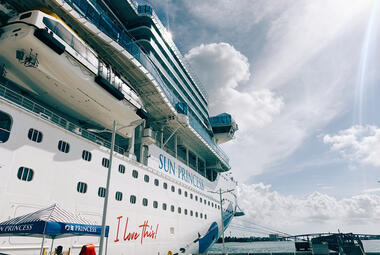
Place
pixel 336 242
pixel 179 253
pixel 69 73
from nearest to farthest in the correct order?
pixel 69 73 → pixel 179 253 → pixel 336 242

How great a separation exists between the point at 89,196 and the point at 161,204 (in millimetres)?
6809

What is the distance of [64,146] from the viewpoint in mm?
10984

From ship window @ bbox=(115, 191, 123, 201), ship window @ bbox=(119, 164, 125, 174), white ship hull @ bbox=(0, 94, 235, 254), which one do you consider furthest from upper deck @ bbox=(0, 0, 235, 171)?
ship window @ bbox=(115, 191, 123, 201)

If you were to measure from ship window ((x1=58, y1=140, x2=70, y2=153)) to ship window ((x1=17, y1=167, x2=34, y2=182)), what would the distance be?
69.3 inches

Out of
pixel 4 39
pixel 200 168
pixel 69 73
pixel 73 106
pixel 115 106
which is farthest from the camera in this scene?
pixel 200 168

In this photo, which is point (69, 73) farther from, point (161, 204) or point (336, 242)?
point (336, 242)

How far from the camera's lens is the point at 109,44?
44.2ft

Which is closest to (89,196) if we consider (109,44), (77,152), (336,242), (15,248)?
(77,152)

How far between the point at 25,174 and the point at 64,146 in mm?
2239

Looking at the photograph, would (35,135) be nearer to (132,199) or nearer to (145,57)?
(132,199)

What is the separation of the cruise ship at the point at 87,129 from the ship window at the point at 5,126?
3 cm

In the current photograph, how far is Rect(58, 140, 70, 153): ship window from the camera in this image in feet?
35.3

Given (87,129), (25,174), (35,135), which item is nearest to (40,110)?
(87,129)

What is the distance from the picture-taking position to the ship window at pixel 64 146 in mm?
10767
